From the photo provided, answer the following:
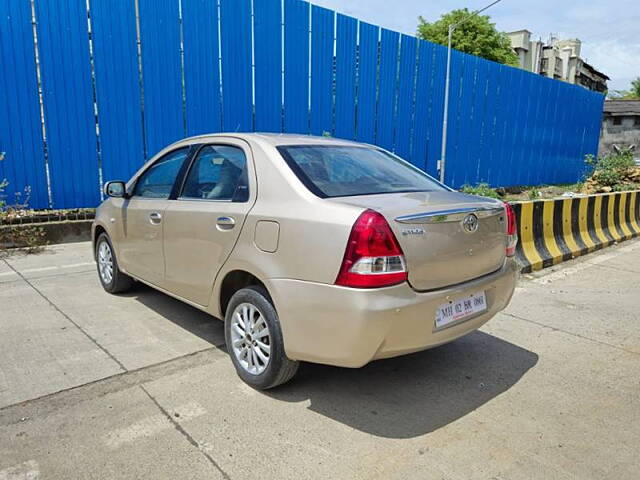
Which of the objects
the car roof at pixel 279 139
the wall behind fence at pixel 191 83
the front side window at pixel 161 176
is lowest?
the front side window at pixel 161 176

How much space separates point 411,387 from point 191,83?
6.93 meters

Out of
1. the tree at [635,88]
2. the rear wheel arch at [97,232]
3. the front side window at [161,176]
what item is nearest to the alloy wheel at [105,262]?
the rear wheel arch at [97,232]

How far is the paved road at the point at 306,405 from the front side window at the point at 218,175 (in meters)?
1.18

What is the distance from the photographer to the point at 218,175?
11.6 feet

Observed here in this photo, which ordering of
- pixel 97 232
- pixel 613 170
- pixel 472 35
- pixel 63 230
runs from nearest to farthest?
pixel 97 232, pixel 63 230, pixel 613 170, pixel 472 35

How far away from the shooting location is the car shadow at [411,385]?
283cm

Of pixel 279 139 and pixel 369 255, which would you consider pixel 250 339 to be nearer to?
pixel 369 255

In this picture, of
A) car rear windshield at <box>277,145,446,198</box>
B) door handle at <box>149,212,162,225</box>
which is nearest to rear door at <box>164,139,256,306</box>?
door handle at <box>149,212,162,225</box>

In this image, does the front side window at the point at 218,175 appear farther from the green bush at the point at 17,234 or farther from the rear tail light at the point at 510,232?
the green bush at the point at 17,234

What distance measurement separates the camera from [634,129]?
3359 cm

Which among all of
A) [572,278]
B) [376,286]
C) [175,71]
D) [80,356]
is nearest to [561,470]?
[376,286]

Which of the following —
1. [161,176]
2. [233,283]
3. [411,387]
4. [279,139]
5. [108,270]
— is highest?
[279,139]

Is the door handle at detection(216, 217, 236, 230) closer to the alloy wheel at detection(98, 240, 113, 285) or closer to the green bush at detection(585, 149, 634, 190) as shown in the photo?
the alloy wheel at detection(98, 240, 113, 285)

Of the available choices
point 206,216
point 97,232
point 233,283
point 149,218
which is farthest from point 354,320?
point 97,232
